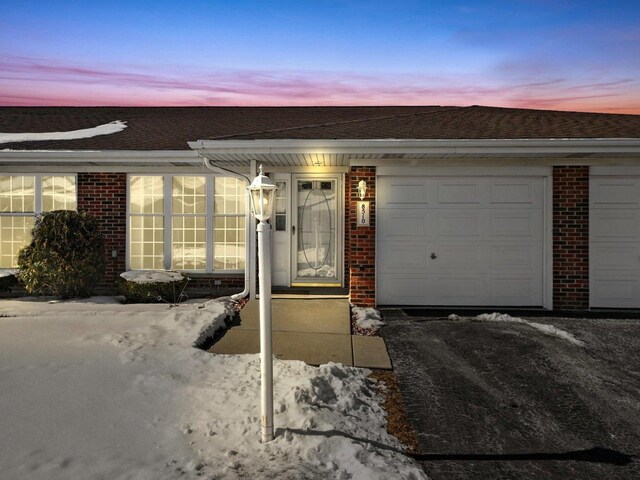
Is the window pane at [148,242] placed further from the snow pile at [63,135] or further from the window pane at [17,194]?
the snow pile at [63,135]

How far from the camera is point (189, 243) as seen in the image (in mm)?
9805

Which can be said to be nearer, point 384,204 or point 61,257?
point 61,257

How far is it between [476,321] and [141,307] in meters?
5.88

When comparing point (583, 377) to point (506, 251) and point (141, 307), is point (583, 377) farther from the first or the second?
point (141, 307)

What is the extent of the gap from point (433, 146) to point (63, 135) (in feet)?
28.3

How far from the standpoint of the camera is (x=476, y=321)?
7.83 meters

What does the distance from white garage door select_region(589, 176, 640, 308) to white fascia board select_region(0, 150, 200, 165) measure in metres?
7.83

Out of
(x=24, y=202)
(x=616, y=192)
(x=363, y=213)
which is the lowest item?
(x=363, y=213)

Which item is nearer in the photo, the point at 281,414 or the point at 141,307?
the point at 281,414

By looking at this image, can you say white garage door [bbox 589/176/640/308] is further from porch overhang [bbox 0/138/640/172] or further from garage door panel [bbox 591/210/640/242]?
porch overhang [bbox 0/138/640/172]

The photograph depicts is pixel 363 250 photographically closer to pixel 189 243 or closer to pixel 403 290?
pixel 403 290

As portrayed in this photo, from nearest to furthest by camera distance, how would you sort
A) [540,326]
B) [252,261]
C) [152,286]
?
[540,326] → [152,286] → [252,261]

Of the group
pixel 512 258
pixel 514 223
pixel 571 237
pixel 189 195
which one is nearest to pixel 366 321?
pixel 512 258

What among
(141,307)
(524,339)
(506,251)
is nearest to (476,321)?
(524,339)
